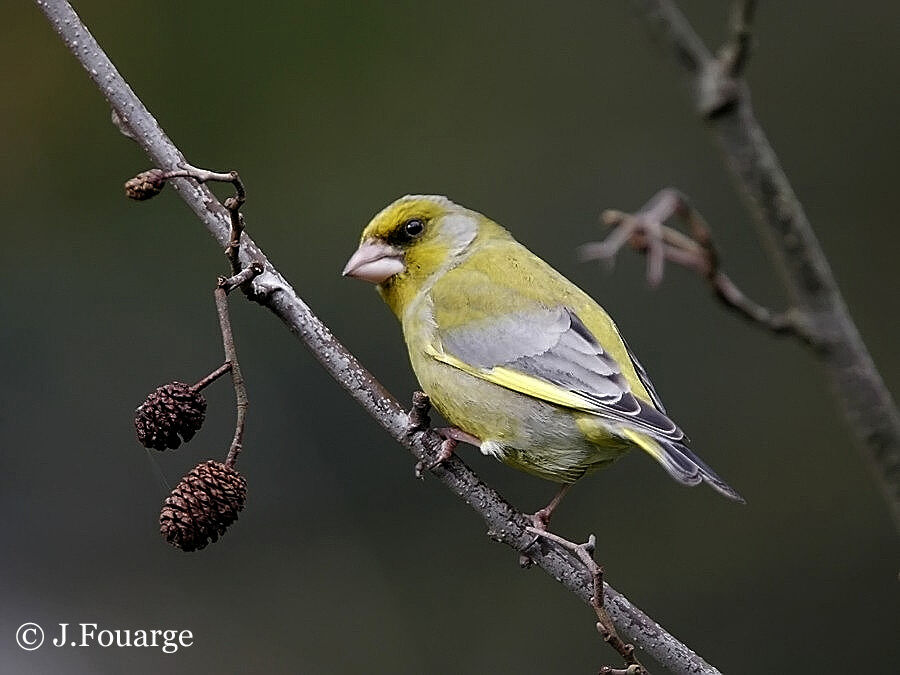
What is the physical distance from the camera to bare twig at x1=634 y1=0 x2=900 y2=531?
1.98 meters

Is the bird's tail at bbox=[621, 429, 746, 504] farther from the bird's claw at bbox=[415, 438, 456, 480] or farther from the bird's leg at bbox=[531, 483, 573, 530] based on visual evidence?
the bird's claw at bbox=[415, 438, 456, 480]

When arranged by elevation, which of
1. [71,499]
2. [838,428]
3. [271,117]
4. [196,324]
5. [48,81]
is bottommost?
[838,428]

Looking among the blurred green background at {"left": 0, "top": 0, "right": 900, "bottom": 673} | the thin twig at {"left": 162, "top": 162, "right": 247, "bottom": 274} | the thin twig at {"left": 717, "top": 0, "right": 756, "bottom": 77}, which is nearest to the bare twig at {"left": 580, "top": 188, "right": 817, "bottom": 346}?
the thin twig at {"left": 717, "top": 0, "right": 756, "bottom": 77}

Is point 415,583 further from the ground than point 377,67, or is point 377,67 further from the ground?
point 377,67

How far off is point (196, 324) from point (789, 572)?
2748 millimetres

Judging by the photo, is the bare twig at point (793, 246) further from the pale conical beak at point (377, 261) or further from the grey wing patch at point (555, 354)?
the pale conical beak at point (377, 261)

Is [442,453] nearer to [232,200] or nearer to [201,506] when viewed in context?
[201,506]

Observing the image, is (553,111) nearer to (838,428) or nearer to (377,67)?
(377,67)

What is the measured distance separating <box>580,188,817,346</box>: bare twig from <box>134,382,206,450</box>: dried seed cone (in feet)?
2.90

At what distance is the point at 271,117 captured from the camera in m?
5.63

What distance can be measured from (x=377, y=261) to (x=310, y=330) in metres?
1.06

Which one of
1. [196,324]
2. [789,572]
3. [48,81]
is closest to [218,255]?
[196,324]

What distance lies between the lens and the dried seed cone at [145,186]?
7.27ft

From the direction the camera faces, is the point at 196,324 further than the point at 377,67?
No
